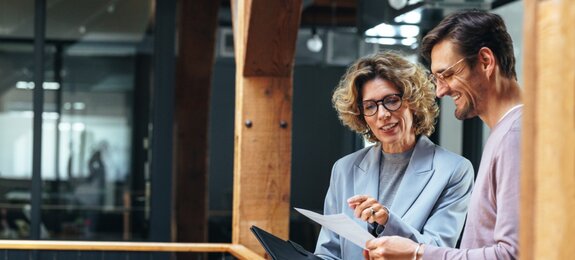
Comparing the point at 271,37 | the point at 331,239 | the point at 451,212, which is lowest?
the point at 331,239

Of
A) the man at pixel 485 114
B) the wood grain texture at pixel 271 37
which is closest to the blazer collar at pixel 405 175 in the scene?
the man at pixel 485 114

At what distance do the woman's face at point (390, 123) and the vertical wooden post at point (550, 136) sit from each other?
5.00 ft

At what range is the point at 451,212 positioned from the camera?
2947mm

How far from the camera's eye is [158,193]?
7316 mm

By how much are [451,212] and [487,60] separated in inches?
29.7

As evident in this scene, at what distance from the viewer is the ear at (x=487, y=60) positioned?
2.29 metres

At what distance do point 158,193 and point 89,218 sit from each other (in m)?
4.00

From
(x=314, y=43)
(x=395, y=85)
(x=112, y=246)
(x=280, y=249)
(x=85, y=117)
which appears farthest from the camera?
(x=85, y=117)

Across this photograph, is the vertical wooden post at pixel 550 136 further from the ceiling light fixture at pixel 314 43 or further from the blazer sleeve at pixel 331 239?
the ceiling light fixture at pixel 314 43

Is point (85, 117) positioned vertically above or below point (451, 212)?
above

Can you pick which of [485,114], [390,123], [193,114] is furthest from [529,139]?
[193,114]

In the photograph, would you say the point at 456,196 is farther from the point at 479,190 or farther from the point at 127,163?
the point at 127,163

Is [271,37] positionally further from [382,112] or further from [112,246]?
[382,112]

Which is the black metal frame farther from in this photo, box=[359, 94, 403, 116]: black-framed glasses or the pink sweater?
the pink sweater
